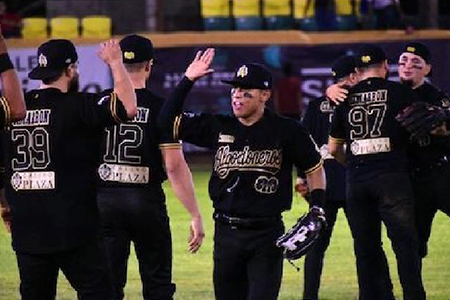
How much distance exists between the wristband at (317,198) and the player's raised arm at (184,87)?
1.08 metres

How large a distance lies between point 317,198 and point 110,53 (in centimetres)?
188

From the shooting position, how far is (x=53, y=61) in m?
8.65

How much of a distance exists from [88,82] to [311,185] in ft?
51.6

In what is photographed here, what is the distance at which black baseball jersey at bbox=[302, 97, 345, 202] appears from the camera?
39.6 feet

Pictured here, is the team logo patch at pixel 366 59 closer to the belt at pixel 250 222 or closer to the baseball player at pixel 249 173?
the baseball player at pixel 249 173

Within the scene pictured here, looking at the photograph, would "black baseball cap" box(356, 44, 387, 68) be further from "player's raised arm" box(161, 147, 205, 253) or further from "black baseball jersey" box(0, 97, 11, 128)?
"black baseball jersey" box(0, 97, 11, 128)

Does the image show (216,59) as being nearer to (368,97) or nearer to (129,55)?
(368,97)

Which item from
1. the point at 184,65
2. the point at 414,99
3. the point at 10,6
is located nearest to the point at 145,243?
the point at 414,99

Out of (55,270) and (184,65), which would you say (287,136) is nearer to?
(55,270)

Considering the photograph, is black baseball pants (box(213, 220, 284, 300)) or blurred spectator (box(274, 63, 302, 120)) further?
blurred spectator (box(274, 63, 302, 120))

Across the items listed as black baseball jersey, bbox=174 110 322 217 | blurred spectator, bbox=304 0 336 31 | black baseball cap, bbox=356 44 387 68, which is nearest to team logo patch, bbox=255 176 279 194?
black baseball jersey, bbox=174 110 322 217

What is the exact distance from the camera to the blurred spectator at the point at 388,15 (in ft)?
84.7

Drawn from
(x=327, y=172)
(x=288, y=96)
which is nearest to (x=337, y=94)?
(x=327, y=172)

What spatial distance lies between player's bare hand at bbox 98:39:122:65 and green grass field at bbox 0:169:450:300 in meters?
4.34
